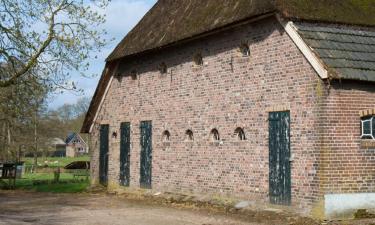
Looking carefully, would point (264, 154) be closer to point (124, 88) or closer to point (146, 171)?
point (146, 171)

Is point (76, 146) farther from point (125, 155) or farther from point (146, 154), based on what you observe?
point (146, 154)

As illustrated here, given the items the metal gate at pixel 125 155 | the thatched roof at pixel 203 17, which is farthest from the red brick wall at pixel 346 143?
the metal gate at pixel 125 155

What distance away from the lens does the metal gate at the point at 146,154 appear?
20016 millimetres

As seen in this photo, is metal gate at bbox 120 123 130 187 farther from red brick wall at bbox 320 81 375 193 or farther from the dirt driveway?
red brick wall at bbox 320 81 375 193

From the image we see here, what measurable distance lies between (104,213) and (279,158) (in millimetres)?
5000

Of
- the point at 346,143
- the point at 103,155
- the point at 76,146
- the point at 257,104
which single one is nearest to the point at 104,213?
the point at 257,104

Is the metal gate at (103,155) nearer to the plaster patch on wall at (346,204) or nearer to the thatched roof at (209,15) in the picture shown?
the thatched roof at (209,15)

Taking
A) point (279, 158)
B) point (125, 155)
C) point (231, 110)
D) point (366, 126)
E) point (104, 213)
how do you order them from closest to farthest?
point (366, 126) → point (279, 158) → point (104, 213) → point (231, 110) → point (125, 155)

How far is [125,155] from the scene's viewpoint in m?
21.5

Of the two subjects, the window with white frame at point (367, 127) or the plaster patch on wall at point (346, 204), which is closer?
the plaster patch on wall at point (346, 204)

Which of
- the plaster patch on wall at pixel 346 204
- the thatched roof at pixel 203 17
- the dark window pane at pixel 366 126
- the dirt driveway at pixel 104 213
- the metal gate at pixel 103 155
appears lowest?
the dirt driveway at pixel 104 213

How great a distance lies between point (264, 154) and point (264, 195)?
1.06 m

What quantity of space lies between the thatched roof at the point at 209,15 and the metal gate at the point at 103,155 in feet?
10.2

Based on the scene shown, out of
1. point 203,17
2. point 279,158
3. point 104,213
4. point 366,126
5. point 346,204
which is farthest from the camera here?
point 203,17
